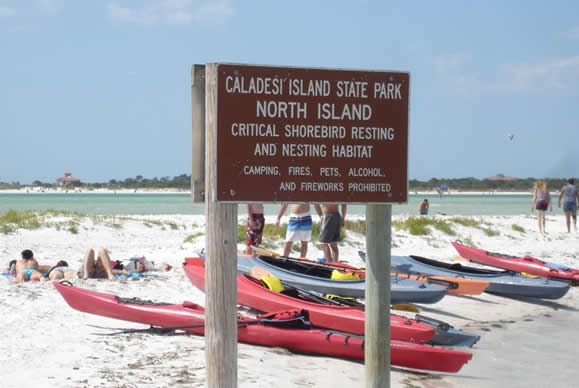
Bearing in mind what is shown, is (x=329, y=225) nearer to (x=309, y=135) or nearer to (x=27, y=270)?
(x=27, y=270)

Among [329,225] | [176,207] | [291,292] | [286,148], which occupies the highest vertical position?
[286,148]

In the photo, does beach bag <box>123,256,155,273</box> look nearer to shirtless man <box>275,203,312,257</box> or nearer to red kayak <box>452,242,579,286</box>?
shirtless man <box>275,203,312,257</box>

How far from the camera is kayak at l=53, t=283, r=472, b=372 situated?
5715mm

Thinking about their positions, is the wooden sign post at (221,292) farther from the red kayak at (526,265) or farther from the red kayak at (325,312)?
the red kayak at (526,265)

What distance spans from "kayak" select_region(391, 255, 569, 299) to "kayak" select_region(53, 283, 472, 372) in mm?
4327

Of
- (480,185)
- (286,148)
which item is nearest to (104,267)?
(286,148)

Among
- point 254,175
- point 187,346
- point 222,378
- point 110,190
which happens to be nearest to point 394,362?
point 187,346

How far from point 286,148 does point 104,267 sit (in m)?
7.16

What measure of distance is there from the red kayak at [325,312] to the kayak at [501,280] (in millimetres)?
3393

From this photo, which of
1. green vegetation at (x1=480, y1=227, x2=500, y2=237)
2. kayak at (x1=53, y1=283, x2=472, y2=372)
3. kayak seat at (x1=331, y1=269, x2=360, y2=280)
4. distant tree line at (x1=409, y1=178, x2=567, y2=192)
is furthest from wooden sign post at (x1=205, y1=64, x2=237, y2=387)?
distant tree line at (x1=409, y1=178, x2=567, y2=192)

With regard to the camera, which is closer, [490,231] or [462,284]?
[462,284]

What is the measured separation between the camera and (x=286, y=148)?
3.21 meters

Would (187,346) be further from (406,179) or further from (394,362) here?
(406,179)

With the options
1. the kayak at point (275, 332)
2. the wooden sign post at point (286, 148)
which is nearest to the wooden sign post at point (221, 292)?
the wooden sign post at point (286, 148)
